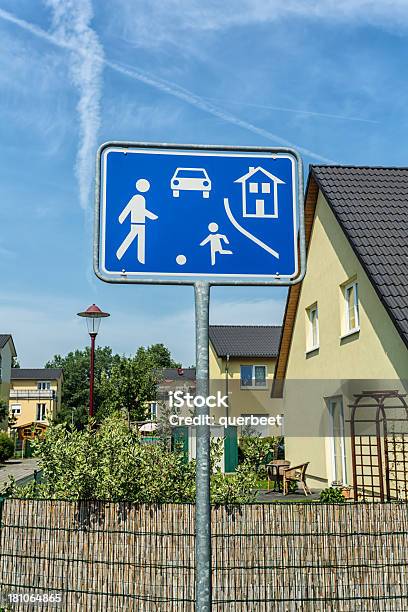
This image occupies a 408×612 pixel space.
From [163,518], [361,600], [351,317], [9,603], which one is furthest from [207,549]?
[351,317]

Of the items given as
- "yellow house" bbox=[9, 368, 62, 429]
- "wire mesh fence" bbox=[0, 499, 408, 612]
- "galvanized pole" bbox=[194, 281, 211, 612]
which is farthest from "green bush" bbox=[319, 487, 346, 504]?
A: "yellow house" bbox=[9, 368, 62, 429]

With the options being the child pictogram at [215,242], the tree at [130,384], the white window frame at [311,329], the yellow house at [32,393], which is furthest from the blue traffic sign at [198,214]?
the yellow house at [32,393]

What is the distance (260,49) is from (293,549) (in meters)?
4.64

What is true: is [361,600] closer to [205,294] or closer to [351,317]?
[205,294]

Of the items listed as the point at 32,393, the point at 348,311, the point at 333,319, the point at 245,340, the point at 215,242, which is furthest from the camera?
the point at 32,393

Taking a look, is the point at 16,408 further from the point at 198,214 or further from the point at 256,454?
the point at 198,214

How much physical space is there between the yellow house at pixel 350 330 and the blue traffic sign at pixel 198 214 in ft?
24.7

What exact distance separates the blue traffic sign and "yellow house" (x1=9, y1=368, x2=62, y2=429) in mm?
56994

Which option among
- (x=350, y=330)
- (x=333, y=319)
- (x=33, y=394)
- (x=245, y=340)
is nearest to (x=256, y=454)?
(x=350, y=330)

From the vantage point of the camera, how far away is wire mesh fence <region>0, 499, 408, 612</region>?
16.8 feet

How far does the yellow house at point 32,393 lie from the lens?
6212 centimetres

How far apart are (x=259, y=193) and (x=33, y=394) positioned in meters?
64.0

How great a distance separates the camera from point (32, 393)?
63406 millimetres

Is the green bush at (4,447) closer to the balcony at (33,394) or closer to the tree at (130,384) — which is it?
the tree at (130,384)
